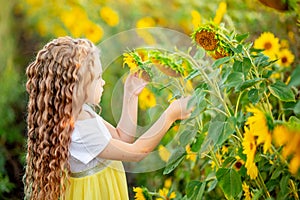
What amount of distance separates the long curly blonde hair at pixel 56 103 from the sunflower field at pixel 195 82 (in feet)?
0.33

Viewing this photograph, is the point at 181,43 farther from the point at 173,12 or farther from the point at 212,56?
the point at 173,12

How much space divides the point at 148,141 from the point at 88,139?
0.42ft

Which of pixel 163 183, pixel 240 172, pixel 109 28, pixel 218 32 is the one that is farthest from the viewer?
pixel 109 28

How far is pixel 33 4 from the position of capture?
2.95 m

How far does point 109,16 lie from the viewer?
2838 mm

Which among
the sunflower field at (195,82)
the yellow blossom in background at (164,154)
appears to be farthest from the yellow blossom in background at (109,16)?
the yellow blossom in background at (164,154)

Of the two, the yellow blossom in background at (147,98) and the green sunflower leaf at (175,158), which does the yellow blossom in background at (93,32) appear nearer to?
the yellow blossom in background at (147,98)

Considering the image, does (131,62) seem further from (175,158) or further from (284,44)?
(284,44)

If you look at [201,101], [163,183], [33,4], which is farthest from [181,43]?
[33,4]

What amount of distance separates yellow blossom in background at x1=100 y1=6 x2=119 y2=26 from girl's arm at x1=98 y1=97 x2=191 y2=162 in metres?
1.27

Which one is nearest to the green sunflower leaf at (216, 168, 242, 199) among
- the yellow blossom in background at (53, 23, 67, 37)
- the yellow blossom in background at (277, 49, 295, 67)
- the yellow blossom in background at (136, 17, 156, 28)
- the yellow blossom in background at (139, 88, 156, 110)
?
the yellow blossom in background at (139, 88, 156, 110)

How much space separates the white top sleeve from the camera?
1.57m

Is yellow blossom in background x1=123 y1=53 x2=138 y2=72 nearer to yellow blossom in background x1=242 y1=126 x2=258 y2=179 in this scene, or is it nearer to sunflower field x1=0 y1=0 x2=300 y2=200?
sunflower field x1=0 y1=0 x2=300 y2=200

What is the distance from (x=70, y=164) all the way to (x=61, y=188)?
0.18 feet
